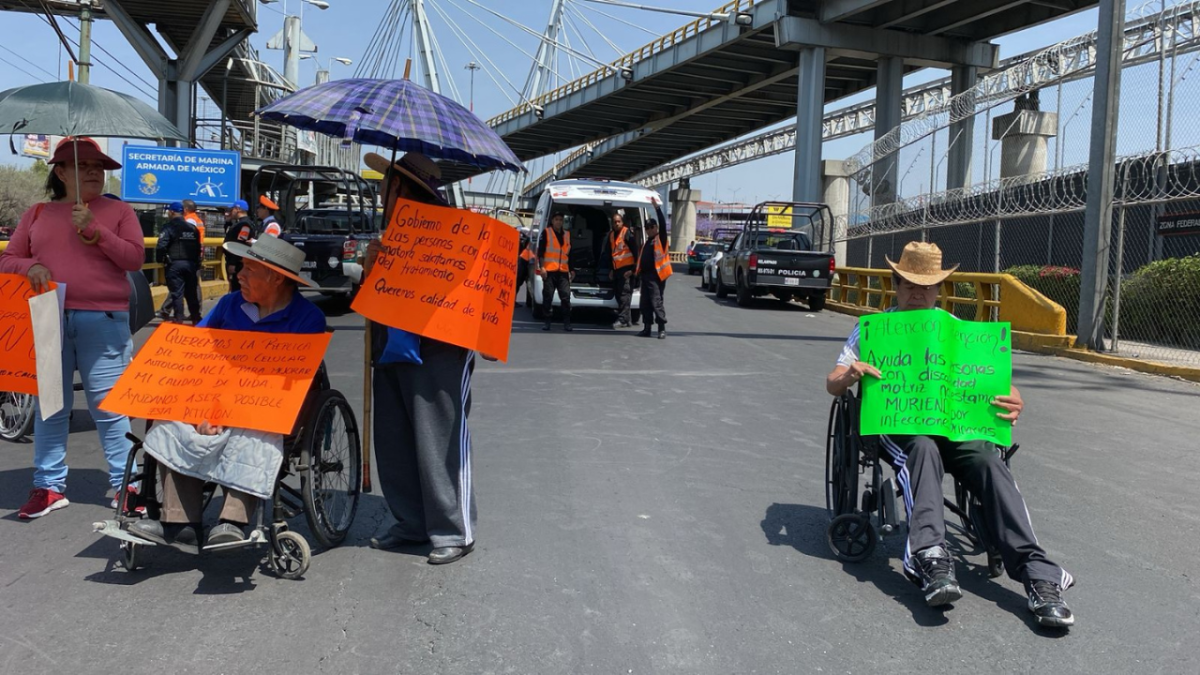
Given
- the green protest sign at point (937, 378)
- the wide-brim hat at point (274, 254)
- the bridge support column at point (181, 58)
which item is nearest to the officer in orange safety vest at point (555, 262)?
the wide-brim hat at point (274, 254)

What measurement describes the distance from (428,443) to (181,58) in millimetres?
30451

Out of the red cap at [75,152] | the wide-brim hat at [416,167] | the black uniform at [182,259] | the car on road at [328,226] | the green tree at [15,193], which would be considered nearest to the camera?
the wide-brim hat at [416,167]

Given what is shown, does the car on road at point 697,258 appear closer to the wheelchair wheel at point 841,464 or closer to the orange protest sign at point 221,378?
the wheelchair wheel at point 841,464

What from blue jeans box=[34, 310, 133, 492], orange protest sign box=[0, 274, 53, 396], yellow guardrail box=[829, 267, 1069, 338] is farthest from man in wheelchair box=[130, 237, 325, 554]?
yellow guardrail box=[829, 267, 1069, 338]

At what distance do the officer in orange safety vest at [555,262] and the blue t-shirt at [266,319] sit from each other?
10.2 metres

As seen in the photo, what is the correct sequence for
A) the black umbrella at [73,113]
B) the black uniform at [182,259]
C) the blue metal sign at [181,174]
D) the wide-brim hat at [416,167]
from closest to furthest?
the wide-brim hat at [416,167]
the black umbrella at [73,113]
the black uniform at [182,259]
the blue metal sign at [181,174]

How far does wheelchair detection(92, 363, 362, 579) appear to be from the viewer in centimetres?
450

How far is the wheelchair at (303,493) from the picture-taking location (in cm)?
450

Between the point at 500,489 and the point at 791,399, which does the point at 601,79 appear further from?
the point at 500,489

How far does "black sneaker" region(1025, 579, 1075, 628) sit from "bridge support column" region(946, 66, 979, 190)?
719 inches

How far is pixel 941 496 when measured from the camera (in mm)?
4516

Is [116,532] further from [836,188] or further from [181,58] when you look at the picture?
[836,188]

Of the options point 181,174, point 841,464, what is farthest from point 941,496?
point 181,174

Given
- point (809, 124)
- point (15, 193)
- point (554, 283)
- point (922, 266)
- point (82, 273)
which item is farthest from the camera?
point (15, 193)
